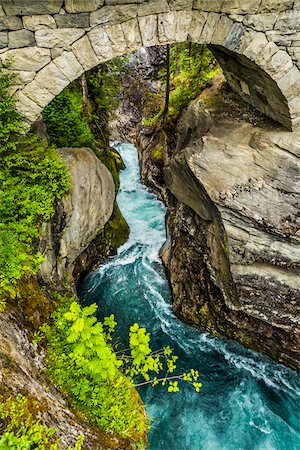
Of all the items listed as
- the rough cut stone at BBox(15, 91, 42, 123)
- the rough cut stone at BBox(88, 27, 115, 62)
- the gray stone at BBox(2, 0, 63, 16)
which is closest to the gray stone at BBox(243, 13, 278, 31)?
the rough cut stone at BBox(88, 27, 115, 62)

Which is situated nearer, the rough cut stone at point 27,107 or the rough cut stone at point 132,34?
the rough cut stone at point 132,34

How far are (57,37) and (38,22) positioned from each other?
270 mm

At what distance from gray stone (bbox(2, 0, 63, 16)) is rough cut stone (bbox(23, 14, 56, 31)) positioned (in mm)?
46

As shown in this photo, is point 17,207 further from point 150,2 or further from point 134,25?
point 150,2

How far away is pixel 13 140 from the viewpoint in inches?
199

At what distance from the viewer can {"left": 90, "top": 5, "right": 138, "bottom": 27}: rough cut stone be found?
4.37m

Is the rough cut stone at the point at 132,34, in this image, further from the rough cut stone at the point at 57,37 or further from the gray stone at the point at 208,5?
the gray stone at the point at 208,5

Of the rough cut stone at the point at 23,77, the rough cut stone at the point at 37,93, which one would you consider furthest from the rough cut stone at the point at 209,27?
the rough cut stone at the point at 23,77

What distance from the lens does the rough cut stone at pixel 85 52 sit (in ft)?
14.8

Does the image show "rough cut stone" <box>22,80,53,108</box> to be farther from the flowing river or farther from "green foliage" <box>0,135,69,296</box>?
the flowing river

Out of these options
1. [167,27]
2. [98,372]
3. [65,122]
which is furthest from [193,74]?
[98,372]

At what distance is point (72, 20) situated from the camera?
4375 millimetres

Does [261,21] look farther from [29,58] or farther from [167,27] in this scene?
[29,58]

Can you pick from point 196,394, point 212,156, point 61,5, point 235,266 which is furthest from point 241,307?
point 61,5
